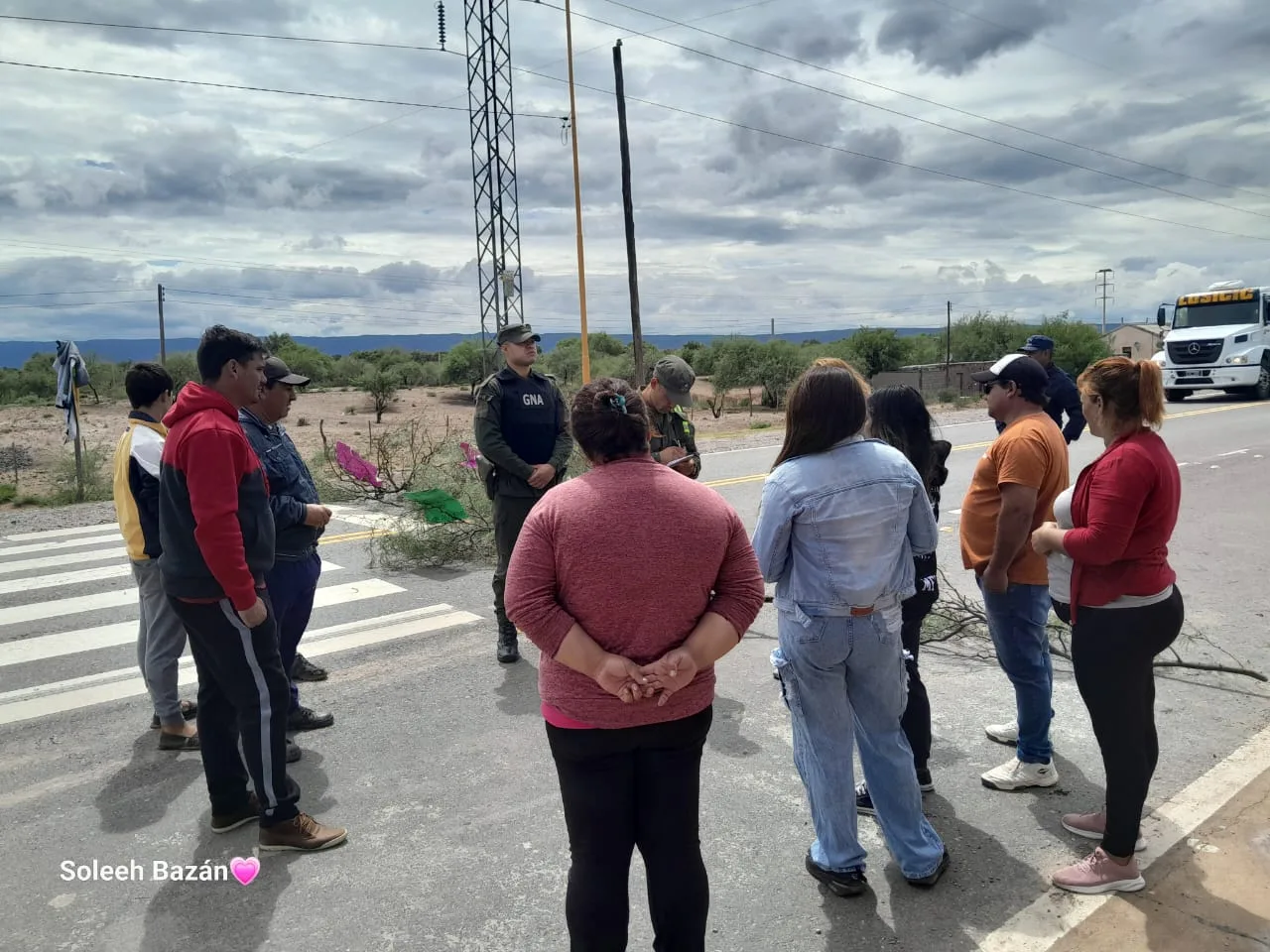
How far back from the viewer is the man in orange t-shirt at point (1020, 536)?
3.52 metres

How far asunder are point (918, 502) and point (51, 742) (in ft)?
14.8

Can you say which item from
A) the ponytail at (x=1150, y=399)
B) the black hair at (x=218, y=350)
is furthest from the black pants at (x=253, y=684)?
the ponytail at (x=1150, y=399)

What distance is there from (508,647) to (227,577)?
2627mm

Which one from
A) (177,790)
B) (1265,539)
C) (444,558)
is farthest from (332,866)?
(1265,539)

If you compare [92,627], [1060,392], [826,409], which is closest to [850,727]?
[826,409]

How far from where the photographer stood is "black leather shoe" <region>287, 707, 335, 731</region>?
4715 millimetres

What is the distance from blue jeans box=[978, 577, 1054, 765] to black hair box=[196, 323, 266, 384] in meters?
3.10

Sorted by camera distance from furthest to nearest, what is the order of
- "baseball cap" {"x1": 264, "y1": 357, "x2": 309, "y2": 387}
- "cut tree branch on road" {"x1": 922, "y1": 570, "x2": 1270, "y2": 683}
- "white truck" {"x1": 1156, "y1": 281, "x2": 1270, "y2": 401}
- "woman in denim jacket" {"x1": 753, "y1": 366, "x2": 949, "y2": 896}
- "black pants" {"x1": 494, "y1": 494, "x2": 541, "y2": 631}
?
"white truck" {"x1": 1156, "y1": 281, "x2": 1270, "y2": 401} → "black pants" {"x1": 494, "y1": 494, "x2": 541, "y2": 631} → "cut tree branch on road" {"x1": 922, "y1": 570, "x2": 1270, "y2": 683} → "baseball cap" {"x1": 264, "y1": 357, "x2": 309, "y2": 387} → "woman in denim jacket" {"x1": 753, "y1": 366, "x2": 949, "y2": 896}

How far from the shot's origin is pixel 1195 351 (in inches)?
1040

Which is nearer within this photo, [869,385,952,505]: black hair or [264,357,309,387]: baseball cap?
[869,385,952,505]: black hair

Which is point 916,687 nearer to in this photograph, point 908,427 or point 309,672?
point 908,427

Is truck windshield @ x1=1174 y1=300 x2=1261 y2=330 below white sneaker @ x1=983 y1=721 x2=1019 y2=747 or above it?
above

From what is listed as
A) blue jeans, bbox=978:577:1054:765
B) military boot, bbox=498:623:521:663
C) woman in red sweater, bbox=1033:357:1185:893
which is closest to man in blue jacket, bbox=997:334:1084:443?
blue jeans, bbox=978:577:1054:765

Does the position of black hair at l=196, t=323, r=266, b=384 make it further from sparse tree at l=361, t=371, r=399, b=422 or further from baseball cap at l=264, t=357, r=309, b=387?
sparse tree at l=361, t=371, r=399, b=422
